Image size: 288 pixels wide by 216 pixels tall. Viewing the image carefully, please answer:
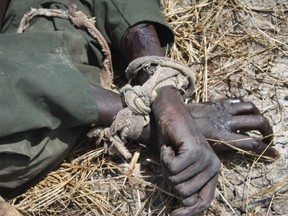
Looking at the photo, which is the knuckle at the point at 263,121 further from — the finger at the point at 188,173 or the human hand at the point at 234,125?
the finger at the point at 188,173

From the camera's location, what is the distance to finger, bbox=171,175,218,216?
1756 mm

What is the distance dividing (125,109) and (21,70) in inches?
15.3

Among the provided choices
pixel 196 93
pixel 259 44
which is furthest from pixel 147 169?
pixel 259 44

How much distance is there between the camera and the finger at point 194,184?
1.76 metres

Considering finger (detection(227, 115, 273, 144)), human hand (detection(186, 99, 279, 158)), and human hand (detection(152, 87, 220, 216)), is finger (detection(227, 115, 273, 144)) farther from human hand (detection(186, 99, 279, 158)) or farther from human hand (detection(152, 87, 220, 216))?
human hand (detection(152, 87, 220, 216))

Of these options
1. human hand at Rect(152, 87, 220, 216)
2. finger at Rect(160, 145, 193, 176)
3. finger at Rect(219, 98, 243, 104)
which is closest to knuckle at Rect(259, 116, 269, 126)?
finger at Rect(219, 98, 243, 104)

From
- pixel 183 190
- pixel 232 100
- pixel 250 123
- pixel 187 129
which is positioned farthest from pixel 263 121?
pixel 183 190

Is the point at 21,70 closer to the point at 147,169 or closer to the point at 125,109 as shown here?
the point at 125,109

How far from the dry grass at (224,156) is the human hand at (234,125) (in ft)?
0.24

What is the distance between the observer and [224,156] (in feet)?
6.68

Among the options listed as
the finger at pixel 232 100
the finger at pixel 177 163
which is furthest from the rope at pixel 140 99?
the finger at pixel 177 163

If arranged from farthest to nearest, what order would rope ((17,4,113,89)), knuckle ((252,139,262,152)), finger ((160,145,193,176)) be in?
1. rope ((17,4,113,89))
2. knuckle ((252,139,262,152))
3. finger ((160,145,193,176))

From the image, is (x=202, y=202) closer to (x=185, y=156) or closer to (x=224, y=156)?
(x=185, y=156)

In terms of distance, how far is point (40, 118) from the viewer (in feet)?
5.96
